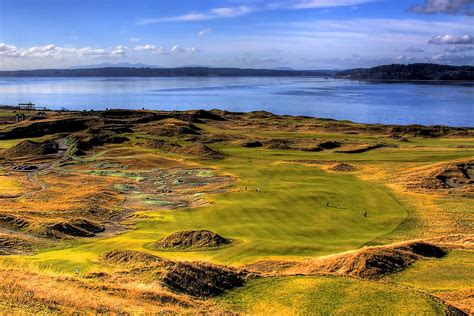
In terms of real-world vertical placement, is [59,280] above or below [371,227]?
above

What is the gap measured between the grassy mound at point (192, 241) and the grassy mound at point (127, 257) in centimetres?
440

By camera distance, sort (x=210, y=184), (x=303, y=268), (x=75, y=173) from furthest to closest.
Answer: (x=75, y=173) → (x=210, y=184) → (x=303, y=268)

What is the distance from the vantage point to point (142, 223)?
43.0m

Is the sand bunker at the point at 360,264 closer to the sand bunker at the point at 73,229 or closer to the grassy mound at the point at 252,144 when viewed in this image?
the sand bunker at the point at 73,229

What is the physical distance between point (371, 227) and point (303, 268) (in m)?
16.0

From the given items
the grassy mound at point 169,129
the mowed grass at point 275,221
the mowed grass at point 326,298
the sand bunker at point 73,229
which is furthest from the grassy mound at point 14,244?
the grassy mound at point 169,129

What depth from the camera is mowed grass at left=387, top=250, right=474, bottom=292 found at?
25309mm

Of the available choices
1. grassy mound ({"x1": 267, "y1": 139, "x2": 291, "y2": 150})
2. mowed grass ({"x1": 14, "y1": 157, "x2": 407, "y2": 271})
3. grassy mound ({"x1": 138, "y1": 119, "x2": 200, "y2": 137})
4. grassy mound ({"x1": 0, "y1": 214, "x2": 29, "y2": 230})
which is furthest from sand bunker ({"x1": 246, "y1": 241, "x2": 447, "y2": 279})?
grassy mound ({"x1": 138, "y1": 119, "x2": 200, "y2": 137})

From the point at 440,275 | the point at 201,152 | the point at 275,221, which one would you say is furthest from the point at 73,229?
the point at 201,152

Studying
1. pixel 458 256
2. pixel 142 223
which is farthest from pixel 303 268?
pixel 142 223

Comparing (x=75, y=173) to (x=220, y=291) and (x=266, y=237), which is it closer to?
(x=266, y=237)

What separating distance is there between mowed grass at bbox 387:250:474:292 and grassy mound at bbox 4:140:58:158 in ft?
230

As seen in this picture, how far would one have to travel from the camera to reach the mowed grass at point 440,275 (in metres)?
25.3

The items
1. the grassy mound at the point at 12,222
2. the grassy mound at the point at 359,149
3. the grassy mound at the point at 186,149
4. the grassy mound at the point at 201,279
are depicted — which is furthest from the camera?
the grassy mound at the point at 359,149
